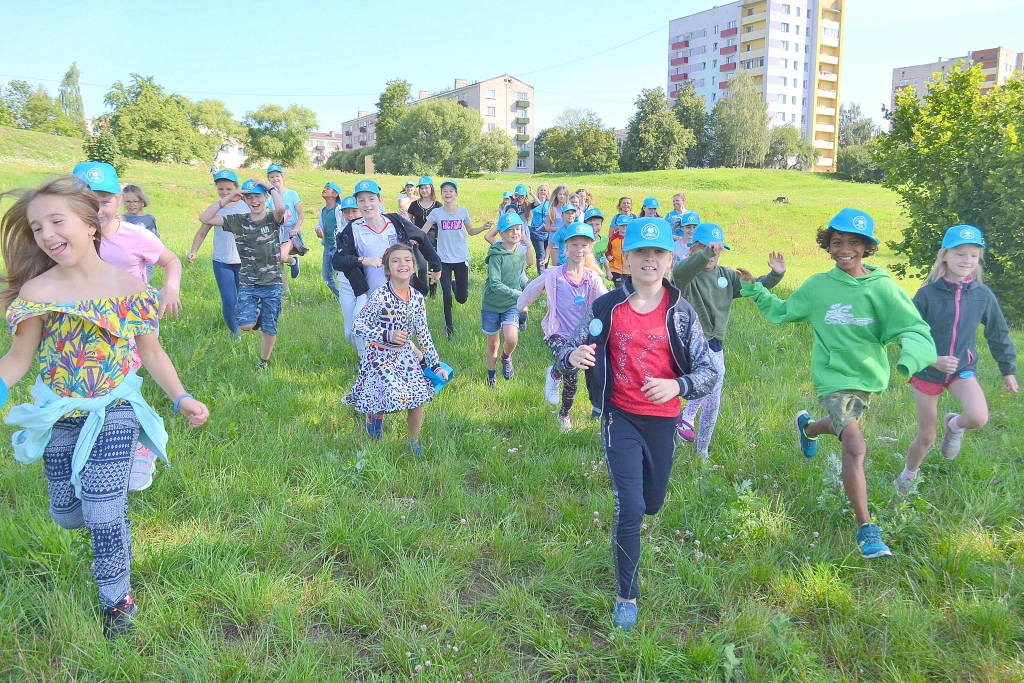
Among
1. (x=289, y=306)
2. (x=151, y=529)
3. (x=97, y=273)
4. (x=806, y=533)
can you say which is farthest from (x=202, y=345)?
(x=806, y=533)

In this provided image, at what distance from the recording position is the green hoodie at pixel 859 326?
4066 mm

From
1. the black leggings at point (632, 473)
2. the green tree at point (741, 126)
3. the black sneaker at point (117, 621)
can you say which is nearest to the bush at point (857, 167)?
the green tree at point (741, 126)

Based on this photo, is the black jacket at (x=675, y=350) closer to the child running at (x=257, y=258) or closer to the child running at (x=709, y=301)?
the child running at (x=709, y=301)

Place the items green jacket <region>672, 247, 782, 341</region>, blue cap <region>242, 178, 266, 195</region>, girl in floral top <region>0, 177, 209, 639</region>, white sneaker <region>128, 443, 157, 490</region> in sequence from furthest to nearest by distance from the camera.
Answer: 1. blue cap <region>242, 178, 266, 195</region>
2. green jacket <region>672, 247, 782, 341</region>
3. white sneaker <region>128, 443, 157, 490</region>
4. girl in floral top <region>0, 177, 209, 639</region>

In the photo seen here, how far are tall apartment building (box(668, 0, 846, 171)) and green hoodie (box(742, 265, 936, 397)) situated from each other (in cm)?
9741

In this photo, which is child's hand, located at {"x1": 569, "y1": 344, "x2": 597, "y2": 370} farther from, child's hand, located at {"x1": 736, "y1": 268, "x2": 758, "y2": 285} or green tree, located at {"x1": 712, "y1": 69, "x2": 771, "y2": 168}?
green tree, located at {"x1": 712, "y1": 69, "x2": 771, "y2": 168}

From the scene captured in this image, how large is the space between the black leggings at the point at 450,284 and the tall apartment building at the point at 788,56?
92374 millimetres

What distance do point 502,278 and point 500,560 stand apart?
4359 millimetres

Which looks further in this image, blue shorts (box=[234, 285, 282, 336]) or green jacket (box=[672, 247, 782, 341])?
blue shorts (box=[234, 285, 282, 336])

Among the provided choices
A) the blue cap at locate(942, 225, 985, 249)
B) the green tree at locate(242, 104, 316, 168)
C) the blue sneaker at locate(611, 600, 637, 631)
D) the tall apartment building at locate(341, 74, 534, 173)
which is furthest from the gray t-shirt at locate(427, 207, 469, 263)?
the tall apartment building at locate(341, 74, 534, 173)

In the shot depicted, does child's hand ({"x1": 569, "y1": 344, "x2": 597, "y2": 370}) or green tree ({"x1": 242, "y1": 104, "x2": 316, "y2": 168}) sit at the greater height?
green tree ({"x1": 242, "y1": 104, "x2": 316, "y2": 168})

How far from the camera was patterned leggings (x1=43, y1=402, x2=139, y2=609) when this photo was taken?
2.98 m

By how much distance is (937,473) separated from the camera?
534 cm

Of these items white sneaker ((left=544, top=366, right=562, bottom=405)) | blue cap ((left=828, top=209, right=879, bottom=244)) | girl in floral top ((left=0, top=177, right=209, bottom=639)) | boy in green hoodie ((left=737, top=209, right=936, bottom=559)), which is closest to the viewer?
girl in floral top ((left=0, top=177, right=209, bottom=639))
